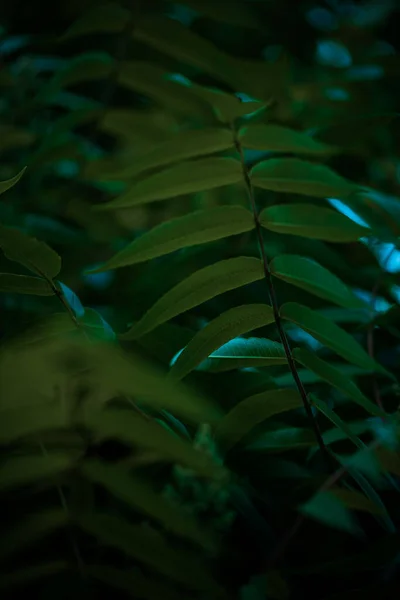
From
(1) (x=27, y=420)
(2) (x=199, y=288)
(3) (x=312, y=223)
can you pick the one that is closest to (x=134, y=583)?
(1) (x=27, y=420)

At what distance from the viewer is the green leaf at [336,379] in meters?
0.54

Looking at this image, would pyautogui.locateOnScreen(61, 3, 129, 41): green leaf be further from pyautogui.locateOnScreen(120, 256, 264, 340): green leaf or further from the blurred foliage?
pyautogui.locateOnScreen(120, 256, 264, 340): green leaf

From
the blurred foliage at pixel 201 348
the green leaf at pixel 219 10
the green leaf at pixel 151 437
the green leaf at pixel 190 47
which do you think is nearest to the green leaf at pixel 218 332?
the blurred foliage at pixel 201 348

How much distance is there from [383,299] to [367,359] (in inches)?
13.9

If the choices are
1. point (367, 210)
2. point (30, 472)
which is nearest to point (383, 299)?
point (367, 210)

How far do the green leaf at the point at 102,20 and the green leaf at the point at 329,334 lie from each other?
629mm

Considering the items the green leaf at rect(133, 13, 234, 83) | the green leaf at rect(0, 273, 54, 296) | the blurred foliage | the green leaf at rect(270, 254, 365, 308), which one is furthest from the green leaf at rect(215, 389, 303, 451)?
the green leaf at rect(133, 13, 234, 83)

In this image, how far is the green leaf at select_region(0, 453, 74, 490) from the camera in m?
0.48

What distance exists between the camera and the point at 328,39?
1390 millimetres

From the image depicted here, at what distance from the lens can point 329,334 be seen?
58cm

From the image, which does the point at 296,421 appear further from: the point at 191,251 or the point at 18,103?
the point at 18,103

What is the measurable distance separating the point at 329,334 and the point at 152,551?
0.26 m

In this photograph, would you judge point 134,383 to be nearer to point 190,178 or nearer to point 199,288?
point 199,288

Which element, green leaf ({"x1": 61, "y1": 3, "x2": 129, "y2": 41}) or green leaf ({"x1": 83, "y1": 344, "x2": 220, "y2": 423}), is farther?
green leaf ({"x1": 61, "y1": 3, "x2": 129, "y2": 41})
